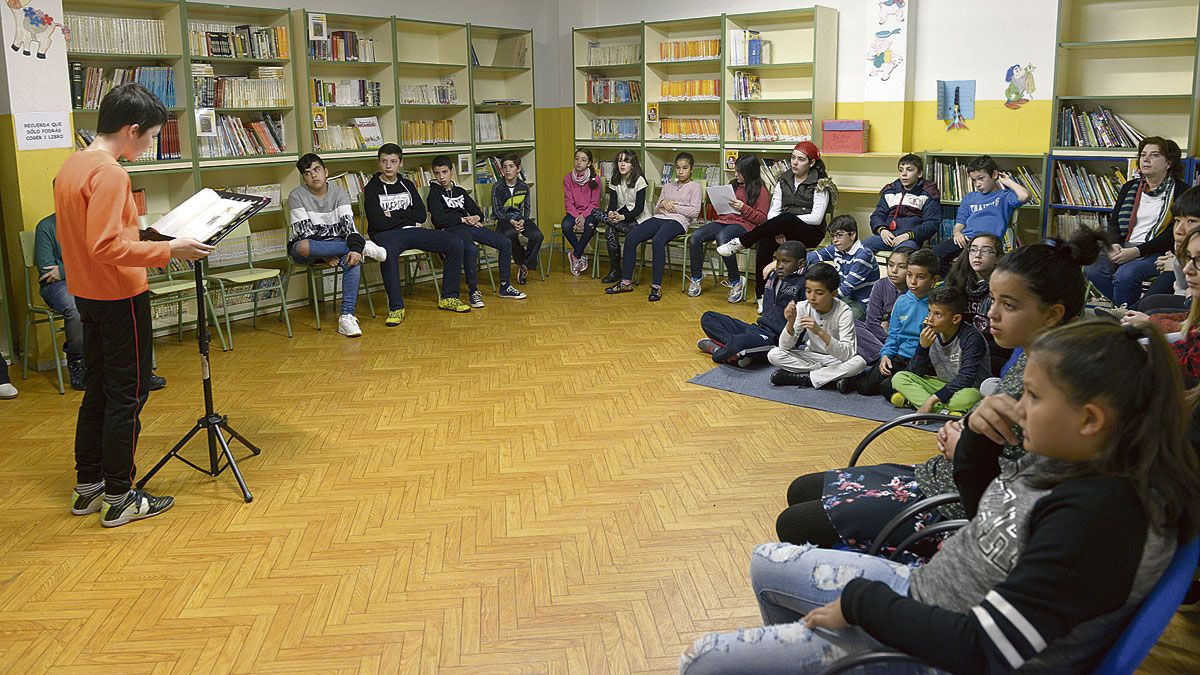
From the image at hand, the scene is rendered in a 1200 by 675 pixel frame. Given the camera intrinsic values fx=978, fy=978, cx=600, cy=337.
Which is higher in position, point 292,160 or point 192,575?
point 292,160

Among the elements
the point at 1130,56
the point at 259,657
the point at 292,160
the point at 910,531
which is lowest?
the point at 259,657

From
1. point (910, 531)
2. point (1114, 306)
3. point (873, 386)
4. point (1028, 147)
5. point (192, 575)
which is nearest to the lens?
point (910, 531)

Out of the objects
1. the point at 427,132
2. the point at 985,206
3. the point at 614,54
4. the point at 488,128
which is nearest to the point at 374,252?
the point at 427,132

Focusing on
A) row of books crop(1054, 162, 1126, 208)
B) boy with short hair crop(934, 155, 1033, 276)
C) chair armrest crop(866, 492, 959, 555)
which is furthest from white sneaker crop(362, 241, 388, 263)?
chair armrest crop(866, 492, 959, 555)

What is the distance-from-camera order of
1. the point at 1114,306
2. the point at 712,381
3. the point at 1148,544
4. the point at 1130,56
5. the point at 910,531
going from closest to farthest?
the point at 1148,544, the point at 910,531, the point at 712,381, the point at 1114,306, the point at 1130,56

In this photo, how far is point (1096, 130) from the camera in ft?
24.8

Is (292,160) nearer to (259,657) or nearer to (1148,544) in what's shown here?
(259,657)

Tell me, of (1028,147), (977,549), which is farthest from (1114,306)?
(977,549)

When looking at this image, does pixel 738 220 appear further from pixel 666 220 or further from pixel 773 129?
pixel 773 129

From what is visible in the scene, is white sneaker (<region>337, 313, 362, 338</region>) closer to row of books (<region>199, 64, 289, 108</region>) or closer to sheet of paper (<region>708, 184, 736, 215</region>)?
row of books (<region>199, 64, 289, 108</region>)

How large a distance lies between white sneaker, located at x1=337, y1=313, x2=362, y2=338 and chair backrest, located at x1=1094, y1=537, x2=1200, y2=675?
21.2ft

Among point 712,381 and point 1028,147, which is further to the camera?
point 1028,147

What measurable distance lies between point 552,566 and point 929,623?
2104 mm

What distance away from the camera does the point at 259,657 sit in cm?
306
